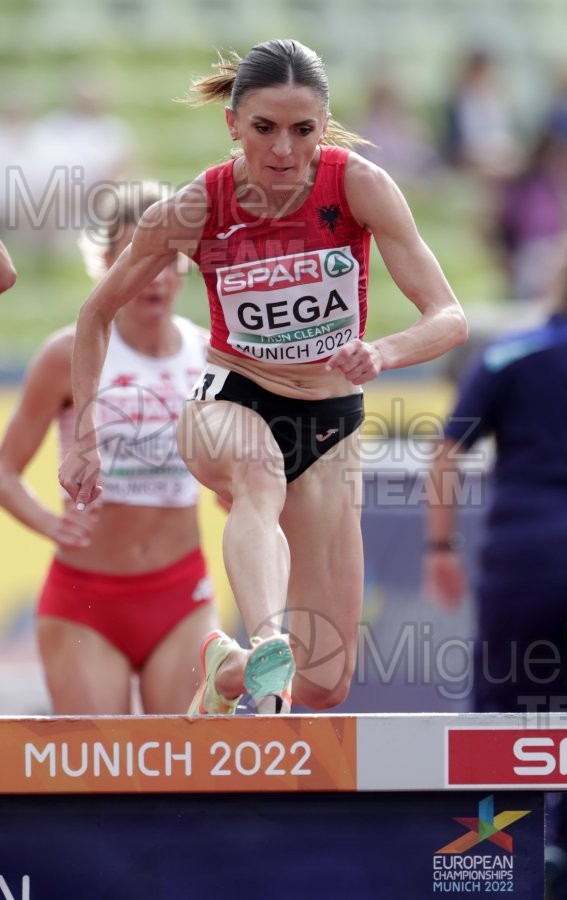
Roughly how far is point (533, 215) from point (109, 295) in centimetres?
856

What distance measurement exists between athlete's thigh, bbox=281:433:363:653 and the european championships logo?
889mm

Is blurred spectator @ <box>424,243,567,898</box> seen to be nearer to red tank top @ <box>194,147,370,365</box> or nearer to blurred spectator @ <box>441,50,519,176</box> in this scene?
red tank top @ <box>194,147,370,365</box>

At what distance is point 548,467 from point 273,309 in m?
2.00

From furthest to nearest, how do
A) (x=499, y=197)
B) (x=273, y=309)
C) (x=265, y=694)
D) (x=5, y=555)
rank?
1. (x=499, y=197)
2. (x=5, y=555)
3. (x=273, y=309)
4. (x=265, y=694)

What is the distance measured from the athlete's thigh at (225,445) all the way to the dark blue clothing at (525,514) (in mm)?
1803

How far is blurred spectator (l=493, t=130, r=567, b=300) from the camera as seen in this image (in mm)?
11680

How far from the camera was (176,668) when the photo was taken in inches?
190

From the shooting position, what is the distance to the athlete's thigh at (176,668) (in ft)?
15.7

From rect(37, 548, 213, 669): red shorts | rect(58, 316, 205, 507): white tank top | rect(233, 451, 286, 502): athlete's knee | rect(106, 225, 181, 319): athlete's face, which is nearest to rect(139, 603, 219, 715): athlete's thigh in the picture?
rect(37, 548, 213, 669): red shorts

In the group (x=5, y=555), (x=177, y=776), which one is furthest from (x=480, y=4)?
(x=177, y=776)

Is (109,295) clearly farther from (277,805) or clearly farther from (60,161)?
(60,161)

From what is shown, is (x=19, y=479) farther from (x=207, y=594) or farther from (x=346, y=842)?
(x=346, y=842)

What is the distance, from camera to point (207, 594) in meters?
4.96

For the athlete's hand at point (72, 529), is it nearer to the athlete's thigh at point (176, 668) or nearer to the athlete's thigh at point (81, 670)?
the athlete's thigh at point (81, 670)
